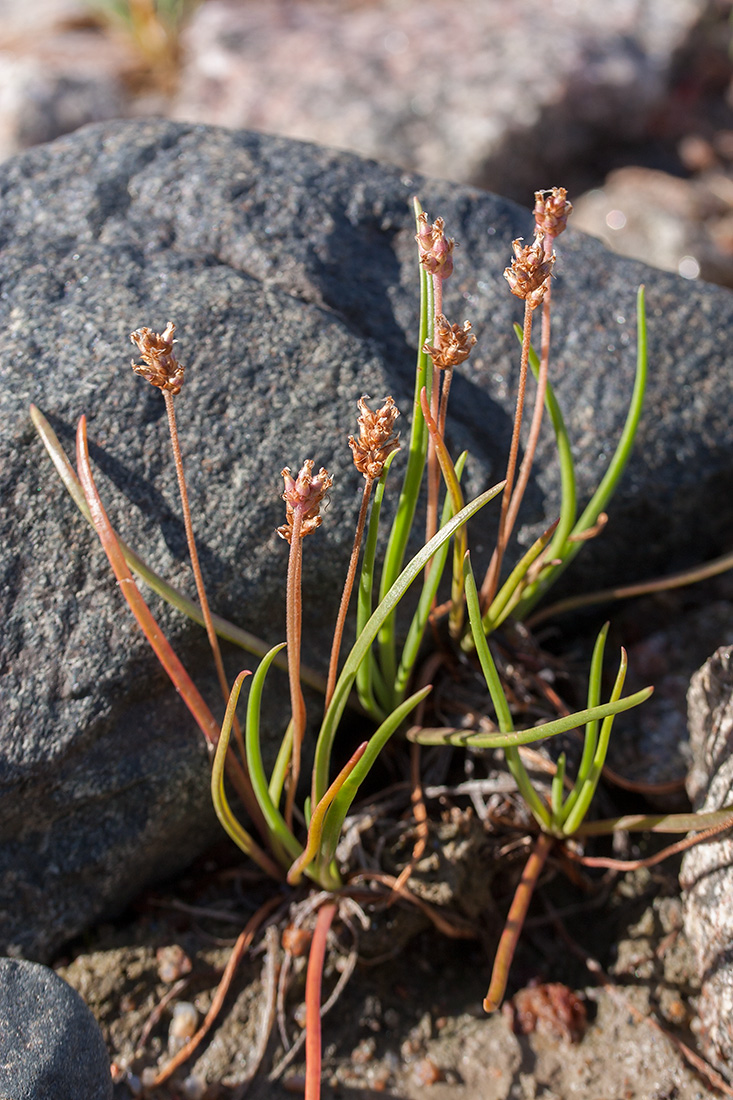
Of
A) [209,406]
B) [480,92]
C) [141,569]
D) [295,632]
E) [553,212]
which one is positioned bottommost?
[295,632]

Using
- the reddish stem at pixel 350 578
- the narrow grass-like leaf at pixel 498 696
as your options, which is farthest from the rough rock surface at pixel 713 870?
the reddish stem at pixel 350 578

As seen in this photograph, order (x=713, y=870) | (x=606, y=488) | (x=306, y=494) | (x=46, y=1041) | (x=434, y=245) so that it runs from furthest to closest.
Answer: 1. (x=606, y=488)
2. (x=713, y=870)
3. (x=46, y=1041)
4. (x=434, y=245)
5. (x=306, y=494)

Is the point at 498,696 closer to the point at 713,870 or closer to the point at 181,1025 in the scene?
the point at 713,870

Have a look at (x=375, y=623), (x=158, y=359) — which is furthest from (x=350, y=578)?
(x=158, y=359)

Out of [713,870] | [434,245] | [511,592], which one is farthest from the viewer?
[511,592]

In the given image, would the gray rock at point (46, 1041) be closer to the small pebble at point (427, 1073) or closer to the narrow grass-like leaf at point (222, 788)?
the narrow grass-like leaf at point (222, 788)

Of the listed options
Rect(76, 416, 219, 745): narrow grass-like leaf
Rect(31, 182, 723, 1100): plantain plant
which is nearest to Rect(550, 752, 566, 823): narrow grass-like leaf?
Rect(31, 182, 723, 1100): plantain plant

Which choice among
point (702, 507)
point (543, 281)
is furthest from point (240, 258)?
point (702, 507)

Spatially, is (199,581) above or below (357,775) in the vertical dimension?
above
